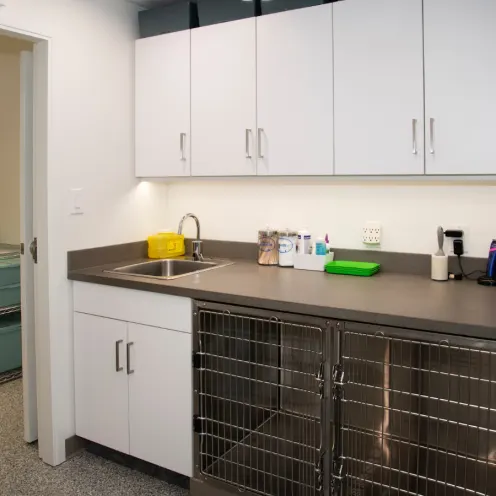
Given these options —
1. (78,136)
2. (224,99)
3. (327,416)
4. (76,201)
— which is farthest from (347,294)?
(78,136)

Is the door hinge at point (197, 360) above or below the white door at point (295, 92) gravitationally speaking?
below

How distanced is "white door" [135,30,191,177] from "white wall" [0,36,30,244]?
167cm

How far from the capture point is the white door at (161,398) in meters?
2.24

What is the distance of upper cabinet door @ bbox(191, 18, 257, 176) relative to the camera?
2521 mm

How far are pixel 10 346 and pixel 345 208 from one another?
7.88 feet

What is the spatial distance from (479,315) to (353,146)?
0.89 meters

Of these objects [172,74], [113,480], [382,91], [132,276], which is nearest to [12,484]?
[113,480]

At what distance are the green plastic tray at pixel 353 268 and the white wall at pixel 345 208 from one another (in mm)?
135

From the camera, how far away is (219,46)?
2592mm

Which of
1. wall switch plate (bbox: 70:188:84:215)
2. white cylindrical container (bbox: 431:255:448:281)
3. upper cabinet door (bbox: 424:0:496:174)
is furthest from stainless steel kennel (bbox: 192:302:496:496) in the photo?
wall switch plate (bbox: 70:188:84:215)

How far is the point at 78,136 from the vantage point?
2.58 m

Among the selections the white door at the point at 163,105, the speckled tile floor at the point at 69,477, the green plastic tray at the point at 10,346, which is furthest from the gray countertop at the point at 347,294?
the green plastic tray at the point at 10,346

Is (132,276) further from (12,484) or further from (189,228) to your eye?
(12,484)

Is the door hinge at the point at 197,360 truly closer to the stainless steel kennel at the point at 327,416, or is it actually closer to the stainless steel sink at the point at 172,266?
the stainless steel kennel at the point at 327,416
